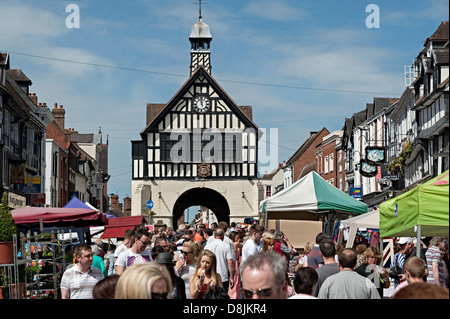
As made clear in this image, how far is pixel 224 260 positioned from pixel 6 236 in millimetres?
3549

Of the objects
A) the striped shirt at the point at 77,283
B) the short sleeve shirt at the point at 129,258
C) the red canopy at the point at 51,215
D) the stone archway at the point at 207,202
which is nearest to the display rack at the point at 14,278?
the short sleeve shirt at the point at 129,258

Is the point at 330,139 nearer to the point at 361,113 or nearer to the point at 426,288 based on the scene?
the point at 361,113

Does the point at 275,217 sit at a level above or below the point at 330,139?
below

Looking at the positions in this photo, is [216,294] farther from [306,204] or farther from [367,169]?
[367,169]

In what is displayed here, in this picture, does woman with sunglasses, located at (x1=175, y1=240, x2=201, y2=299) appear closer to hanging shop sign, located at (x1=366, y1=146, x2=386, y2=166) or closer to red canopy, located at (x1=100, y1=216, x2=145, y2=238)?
red canopy, located at (x1=100, y1=216, x2=145, y2=238)

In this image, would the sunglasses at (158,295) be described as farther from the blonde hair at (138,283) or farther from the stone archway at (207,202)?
the stone archway at (207,202)

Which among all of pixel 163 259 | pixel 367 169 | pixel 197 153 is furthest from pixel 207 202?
pixel 163 259

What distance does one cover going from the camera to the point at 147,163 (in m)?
55.7

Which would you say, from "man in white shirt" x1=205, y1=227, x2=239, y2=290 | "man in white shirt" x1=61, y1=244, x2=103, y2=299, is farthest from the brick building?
"man in white shirt" x1=61, y1=244, x2=103, y2=299

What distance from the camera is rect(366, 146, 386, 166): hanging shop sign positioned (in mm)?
41000

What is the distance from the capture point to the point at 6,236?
12.2 meters
